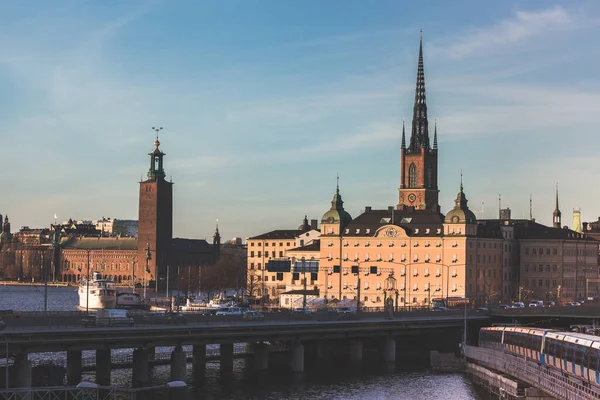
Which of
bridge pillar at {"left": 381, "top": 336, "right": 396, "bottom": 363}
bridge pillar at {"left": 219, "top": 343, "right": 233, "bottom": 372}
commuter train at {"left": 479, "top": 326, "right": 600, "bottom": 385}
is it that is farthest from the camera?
bridge pillar at {"left": 381, "top": 336, "right": 396, "bottom": 363}

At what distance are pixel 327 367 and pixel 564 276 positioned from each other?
91260 millimetres

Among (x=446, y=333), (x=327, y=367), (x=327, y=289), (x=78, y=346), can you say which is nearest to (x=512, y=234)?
(x=327, y=289)

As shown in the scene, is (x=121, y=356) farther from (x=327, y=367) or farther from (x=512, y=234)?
(x=512, y=234)

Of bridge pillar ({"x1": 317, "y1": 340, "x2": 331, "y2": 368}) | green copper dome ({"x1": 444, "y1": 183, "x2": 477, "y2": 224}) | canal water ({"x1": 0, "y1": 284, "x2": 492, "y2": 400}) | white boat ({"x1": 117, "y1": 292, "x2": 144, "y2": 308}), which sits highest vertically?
green copper dome ({"x1": 444, "y1": 183, "x2": 477, "y2": 224})

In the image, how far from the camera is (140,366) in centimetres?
9756

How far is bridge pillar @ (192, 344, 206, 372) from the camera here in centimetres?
10744

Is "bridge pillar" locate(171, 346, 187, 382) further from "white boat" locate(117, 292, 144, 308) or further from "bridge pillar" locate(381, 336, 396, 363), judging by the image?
"white boat" locate(117, 292, 144, 308)

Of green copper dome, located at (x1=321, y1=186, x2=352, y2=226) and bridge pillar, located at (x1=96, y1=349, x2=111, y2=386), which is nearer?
bridge pillar, located at (x1=96, y1=349, x2=111, y2=386)

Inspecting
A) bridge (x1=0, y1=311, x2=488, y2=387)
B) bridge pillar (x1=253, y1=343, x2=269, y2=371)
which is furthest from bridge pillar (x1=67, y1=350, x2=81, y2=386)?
bridge pillar (x1=253, y1=343, x2=269, y2=371)

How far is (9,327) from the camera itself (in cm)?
8738

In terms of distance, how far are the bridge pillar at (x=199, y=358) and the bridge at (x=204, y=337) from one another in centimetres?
9

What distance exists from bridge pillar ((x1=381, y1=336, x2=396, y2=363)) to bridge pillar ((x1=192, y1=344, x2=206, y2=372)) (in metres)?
20.3

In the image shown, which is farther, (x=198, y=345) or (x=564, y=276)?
(x=564, y=276)

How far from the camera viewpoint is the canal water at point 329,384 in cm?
9569
